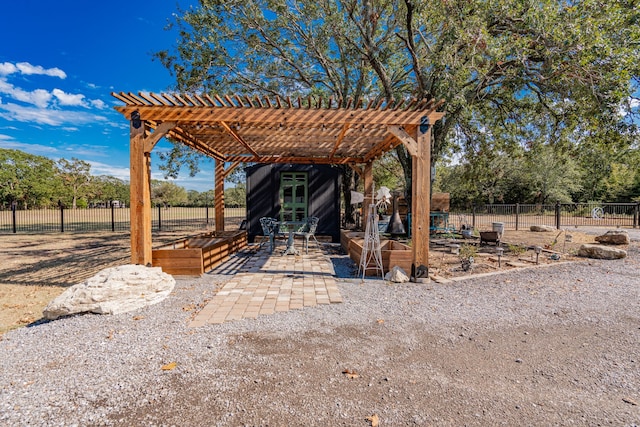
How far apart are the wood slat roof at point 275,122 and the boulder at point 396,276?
2229 mm

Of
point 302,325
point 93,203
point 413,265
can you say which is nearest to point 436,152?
point 413,265

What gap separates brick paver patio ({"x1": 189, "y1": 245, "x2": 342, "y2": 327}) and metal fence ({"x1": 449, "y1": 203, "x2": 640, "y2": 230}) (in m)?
10.4

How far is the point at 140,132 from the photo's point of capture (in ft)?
15.4

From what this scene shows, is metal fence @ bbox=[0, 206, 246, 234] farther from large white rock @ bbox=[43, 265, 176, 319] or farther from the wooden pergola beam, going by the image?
large white rock @ bbox=[43, 265, 176, 319]

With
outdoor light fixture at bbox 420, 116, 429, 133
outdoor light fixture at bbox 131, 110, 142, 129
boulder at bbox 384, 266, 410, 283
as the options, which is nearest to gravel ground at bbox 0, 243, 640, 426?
boulder at bbox 384, 266, 410, 283

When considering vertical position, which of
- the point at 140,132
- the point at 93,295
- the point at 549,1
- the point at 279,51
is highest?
the point at 279,51

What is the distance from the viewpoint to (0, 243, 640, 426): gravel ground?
1843mm

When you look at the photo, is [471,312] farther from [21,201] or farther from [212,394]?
[21,201]

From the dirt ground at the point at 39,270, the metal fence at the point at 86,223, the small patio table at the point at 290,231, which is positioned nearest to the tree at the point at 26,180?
the metal fence at the point at 86,223

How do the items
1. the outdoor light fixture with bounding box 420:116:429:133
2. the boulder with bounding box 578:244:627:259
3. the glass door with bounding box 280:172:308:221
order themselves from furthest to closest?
the glass door with bounding box 280:172:308:221 → the boulder with bounding box 578:244:627:259 → the outdoor light fixture with bounding box 420:116:429:133

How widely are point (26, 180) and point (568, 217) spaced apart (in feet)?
168

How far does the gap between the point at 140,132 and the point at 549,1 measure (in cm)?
771

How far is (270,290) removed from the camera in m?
4.40

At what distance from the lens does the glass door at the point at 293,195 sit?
386 inches
